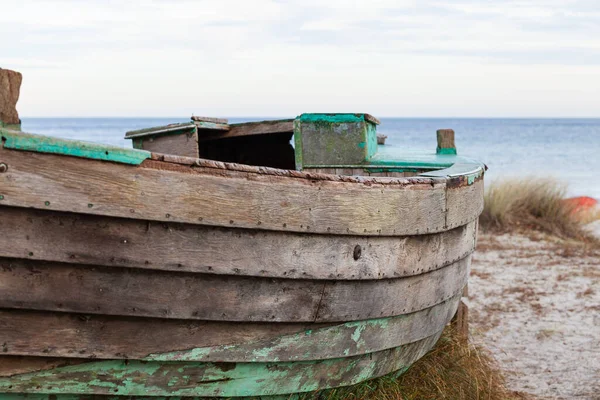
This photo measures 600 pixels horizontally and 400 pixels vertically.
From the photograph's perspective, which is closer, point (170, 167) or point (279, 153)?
point (170, 167)

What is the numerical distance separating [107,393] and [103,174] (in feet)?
2.88

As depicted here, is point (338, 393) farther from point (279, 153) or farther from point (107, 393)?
point (279, 153)

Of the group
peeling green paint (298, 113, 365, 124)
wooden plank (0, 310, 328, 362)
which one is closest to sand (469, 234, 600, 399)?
peeling green paint (298, 113, 365, 124)

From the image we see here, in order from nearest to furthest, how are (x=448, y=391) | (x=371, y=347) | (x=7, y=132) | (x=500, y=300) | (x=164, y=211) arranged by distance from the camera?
(x=7, y=132) → (x=164, y=211) → (x=371, y=347) → (x=448, y=391) → (x=500, y=300)

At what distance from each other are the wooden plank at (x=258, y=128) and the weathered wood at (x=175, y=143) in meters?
0.36

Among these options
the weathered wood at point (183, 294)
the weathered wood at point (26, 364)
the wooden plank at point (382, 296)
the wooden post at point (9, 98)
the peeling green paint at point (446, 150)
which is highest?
the wooden post at point (9, 98)

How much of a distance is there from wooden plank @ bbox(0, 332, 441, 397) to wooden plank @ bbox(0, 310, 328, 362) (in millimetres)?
78

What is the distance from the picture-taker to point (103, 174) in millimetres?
2254

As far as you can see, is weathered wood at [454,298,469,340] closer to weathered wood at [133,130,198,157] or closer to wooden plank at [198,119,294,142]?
wooden plank at [198,119,294,142]

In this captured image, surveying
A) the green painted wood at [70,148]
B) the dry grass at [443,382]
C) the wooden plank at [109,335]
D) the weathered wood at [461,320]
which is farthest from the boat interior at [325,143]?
the green painted wood at [70,148]

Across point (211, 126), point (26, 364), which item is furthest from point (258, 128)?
point (26, 364)

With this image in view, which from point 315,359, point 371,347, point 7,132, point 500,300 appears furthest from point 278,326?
point 500,300

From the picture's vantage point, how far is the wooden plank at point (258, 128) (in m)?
4.59

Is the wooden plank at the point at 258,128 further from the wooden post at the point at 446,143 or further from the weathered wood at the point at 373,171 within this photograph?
the wooden post at the point at 446,143
